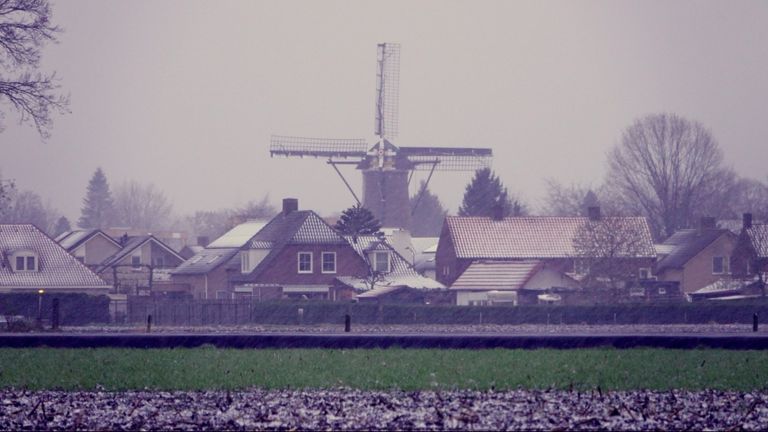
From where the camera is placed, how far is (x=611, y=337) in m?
32.3

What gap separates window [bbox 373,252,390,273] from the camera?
83.6 metres

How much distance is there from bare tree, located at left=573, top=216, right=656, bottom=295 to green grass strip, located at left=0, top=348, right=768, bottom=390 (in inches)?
1903

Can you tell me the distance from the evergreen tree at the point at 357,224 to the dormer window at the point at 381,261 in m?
3.56

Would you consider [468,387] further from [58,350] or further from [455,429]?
[58,350]

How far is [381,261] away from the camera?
84.1 metres

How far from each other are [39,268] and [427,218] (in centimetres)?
10350

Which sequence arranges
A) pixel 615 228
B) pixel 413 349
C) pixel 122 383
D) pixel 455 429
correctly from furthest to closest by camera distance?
1. pixel 615 228
2. pixel 413 349
3. pixel 122 383
4. pixel 455 429

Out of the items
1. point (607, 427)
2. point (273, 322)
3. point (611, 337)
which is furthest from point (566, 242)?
point (607, 427)

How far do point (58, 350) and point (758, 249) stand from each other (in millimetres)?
63070

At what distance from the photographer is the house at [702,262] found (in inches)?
3575

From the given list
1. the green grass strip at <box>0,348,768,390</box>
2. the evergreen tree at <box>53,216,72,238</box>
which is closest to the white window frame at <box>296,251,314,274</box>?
the green grass strip at <box>0,348,768,390</box>

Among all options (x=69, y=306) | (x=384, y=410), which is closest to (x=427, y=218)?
(x=69, y=306)

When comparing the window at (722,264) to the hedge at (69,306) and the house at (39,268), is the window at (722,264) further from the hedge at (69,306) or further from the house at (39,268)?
the hedge at (69,306)

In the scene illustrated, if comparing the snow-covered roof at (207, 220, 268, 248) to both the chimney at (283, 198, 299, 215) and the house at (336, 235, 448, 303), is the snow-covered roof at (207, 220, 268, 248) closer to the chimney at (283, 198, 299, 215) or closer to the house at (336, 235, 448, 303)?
the chimney at (283, 198, 299, 215)
